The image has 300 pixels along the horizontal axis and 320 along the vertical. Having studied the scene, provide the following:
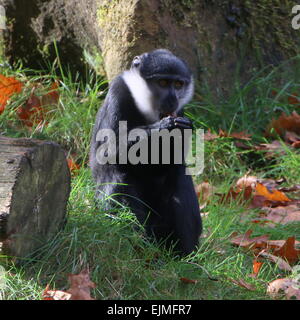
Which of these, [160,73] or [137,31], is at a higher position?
[137,31]

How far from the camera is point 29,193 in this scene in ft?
10.5

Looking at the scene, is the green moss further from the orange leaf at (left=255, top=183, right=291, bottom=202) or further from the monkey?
the monkey

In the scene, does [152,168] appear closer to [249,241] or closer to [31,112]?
[249,241]

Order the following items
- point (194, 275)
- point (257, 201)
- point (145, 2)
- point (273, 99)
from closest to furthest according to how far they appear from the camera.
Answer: point (194, 275) → point (257, 201) → point (145, 2) → point (273, 99)

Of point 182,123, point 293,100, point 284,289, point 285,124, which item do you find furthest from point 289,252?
point 293,100

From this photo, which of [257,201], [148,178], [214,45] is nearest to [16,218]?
[148,178]

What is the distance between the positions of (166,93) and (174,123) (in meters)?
0.31

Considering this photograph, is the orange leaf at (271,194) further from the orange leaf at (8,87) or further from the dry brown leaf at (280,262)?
the orange leaf at (8,87)

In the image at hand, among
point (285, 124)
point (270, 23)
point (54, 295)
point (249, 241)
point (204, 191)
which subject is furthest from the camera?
point (270, 23)

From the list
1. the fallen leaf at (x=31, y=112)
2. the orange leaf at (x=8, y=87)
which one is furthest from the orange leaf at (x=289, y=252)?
the orange leaf at (x=8, y=87)

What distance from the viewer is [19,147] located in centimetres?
322

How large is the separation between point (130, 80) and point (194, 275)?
1.44 meters

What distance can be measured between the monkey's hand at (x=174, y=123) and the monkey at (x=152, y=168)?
2 centimetres

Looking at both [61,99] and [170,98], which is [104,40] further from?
[170,98]
